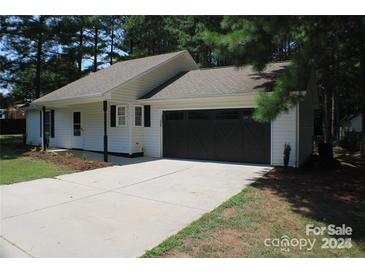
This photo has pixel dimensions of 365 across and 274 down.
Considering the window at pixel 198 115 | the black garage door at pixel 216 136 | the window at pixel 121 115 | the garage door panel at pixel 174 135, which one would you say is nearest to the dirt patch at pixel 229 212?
the black garage door at pixel 216 136

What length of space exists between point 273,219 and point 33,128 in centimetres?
1809

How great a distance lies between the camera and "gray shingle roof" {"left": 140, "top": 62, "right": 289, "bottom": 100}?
1150 centimetres

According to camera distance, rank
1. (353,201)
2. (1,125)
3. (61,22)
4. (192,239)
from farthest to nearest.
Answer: (1,125), (61,22), (353,201), (192,239)

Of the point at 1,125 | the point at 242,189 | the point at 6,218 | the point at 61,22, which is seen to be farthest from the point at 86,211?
the point at 1,125

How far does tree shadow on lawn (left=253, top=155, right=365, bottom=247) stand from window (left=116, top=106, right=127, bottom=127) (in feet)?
23.1

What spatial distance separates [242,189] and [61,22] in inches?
823

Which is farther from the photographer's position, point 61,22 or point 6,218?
point 61,22

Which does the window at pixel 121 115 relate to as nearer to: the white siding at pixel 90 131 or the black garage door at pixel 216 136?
the white siding at pixel 90 131

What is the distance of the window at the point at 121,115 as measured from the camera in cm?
1357

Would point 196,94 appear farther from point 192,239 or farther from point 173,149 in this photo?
point 192,239

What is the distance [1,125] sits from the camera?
102ft

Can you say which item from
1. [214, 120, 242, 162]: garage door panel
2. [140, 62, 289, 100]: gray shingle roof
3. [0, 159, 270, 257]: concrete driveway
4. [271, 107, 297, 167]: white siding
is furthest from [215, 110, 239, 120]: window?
[0, 159, 270, 257]: concrete driveway

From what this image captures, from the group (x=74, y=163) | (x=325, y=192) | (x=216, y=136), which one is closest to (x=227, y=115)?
(x=216, y=136)

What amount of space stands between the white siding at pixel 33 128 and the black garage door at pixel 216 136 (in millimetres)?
9746
